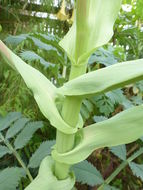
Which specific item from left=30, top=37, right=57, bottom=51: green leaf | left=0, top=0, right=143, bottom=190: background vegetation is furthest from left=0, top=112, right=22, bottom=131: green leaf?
left=30, top=37, right=57, bottom=51: green leaf

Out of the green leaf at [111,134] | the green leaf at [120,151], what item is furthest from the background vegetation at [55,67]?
the green leaf at [111,134]

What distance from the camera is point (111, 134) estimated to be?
23 cm

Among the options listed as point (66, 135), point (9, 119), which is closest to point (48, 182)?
point (66, 135)

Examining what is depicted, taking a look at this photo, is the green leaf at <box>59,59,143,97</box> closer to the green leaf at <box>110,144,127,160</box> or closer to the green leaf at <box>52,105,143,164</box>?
the green leaf at <box>52,105,143,164</box>

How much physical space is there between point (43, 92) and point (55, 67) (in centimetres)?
17

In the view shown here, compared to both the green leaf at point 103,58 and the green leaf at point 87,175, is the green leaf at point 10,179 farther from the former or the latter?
the green leaf at point 103,58

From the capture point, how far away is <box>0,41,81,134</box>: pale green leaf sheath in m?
0.22

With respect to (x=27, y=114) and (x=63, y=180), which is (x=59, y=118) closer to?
(x=63, y=180)

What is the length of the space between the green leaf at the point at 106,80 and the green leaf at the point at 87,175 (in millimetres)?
138

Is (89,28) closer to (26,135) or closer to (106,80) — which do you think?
(106,80)

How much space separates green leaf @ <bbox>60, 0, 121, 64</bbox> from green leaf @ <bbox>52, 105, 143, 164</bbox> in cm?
6

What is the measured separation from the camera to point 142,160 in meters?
0.55

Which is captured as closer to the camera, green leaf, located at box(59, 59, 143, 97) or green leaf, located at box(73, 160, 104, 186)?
green leaf, located at box(59, 59, 143, 97)

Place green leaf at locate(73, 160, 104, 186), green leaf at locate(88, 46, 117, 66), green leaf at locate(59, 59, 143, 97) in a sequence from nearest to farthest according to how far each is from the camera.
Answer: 1. green leaf at locate(59, 59, 143, 97)
2. green leaf at locate(73, 160, 104, 186)
3. green leaf at locate(88, 46, 117, 66)
